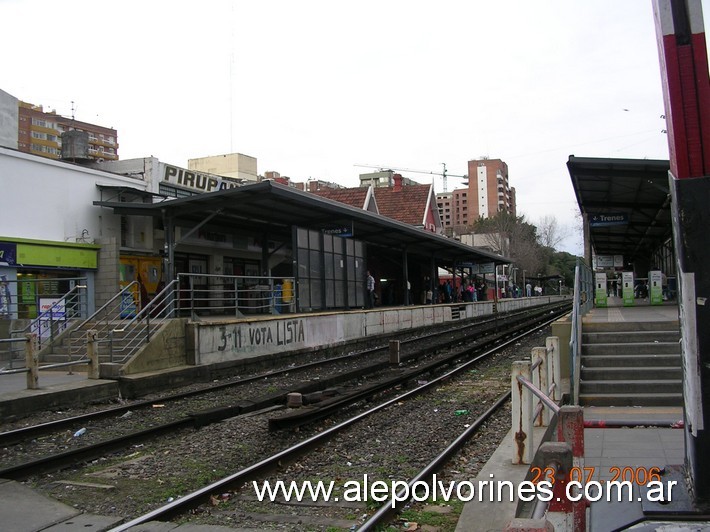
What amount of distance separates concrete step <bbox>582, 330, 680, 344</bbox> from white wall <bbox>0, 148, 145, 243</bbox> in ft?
50.6

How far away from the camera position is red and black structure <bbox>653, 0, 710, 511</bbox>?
321 cm

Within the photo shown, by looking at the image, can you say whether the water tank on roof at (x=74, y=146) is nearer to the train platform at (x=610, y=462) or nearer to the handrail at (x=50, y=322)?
the handrail at (x=50, y=322)

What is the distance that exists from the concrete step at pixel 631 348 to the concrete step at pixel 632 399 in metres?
1.17

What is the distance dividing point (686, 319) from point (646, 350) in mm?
7337

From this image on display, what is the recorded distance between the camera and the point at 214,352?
1480cm

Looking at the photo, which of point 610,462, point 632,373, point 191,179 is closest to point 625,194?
point 632,373

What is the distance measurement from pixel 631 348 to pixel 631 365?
439 mm

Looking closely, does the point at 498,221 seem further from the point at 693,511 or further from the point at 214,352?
the point at 693,511

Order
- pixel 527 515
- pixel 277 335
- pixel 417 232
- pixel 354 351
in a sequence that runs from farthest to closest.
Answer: pixel 417 232 < pixel 354 351 < pixel 277 335 < pixel 527 515

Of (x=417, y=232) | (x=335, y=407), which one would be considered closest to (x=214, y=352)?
(x=335, y=407)

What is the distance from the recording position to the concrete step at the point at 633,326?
10.5 m

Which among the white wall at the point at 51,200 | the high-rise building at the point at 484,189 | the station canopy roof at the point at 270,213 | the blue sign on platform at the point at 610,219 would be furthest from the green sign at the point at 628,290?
the high-rise building at the point at 484,189

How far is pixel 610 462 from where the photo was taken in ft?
18.7

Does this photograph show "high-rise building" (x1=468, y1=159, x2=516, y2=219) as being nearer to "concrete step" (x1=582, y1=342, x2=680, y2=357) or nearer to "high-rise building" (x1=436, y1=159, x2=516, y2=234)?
"high-rise building" (x1=436, y1=159, x2=516, y2=234)
